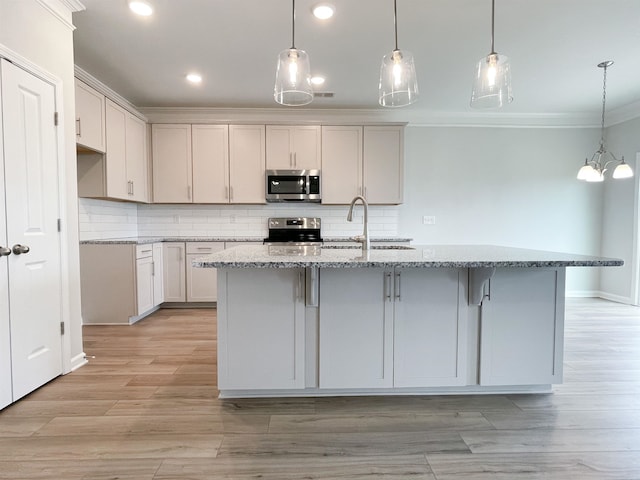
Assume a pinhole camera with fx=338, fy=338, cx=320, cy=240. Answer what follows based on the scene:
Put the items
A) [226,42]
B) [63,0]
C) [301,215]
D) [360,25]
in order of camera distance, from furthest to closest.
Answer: [301,215] < [226,42] < [360,25] < [63,0]

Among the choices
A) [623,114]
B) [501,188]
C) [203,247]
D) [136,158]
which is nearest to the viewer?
[136,158]

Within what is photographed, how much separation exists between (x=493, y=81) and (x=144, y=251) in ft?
12.0

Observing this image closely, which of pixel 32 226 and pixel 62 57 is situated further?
pixel 62 57

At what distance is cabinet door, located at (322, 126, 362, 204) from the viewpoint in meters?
4.39

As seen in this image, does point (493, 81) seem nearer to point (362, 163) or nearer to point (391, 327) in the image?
point (391, 327)

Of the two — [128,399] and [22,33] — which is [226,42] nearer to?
[22,33]

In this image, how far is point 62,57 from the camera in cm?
237

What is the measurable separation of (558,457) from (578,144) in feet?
15.9

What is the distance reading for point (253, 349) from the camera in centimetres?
196

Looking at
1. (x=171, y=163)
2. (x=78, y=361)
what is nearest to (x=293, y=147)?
(x=171, y=163)

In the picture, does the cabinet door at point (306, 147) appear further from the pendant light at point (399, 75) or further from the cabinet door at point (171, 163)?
the pendant light at point (399, 75)

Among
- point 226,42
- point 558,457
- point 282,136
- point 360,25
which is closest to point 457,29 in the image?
point 360,25

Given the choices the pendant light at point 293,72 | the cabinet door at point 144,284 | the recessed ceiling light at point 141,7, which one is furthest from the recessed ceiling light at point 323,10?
the cabinet door at point 144,284

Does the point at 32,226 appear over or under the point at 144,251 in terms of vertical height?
over
